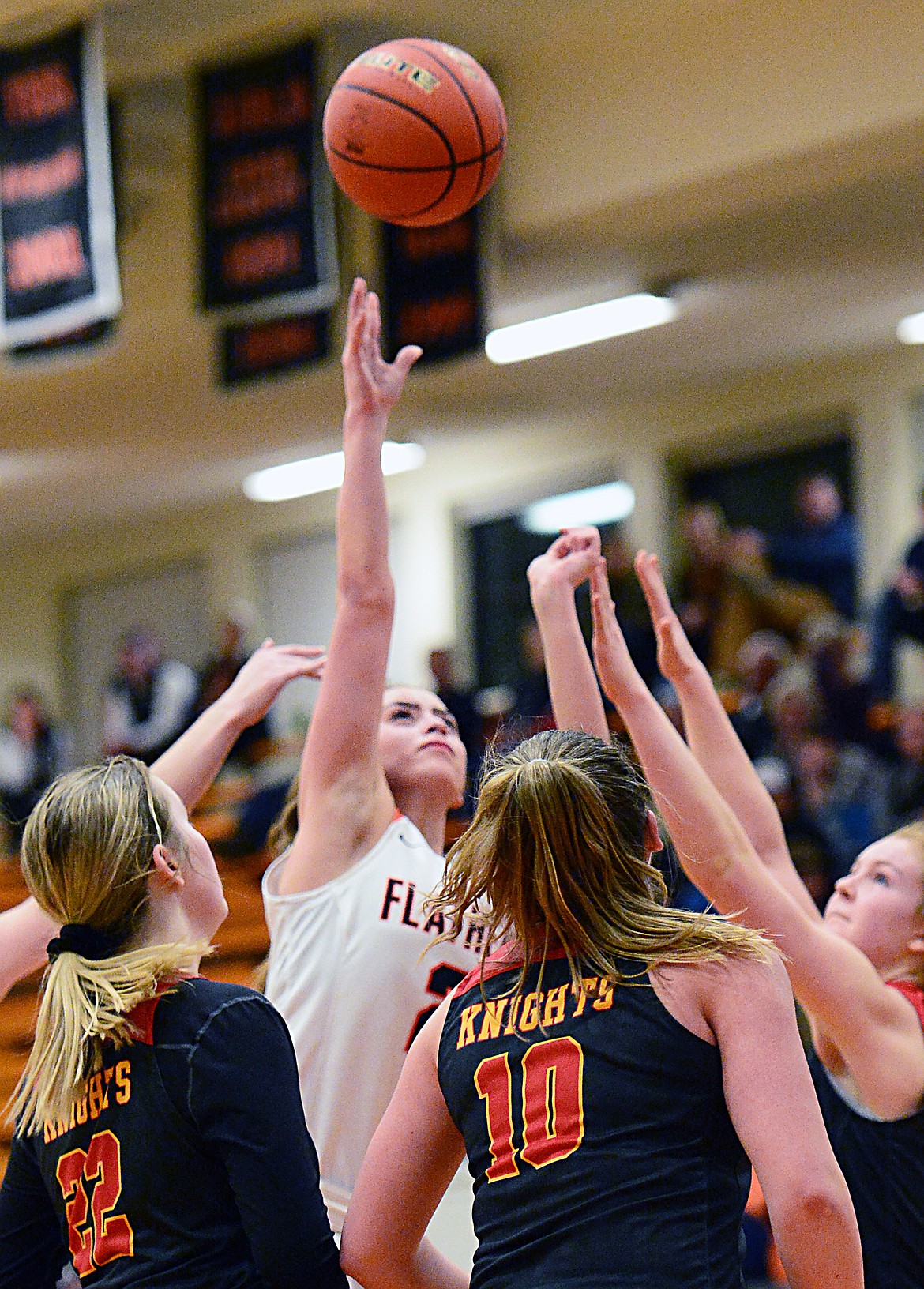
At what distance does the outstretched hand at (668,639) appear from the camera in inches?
115

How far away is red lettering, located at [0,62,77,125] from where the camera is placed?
647 cm

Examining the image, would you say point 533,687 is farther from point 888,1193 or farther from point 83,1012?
point 83,1012

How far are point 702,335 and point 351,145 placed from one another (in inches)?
241

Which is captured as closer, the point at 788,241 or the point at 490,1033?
the point at 490,1033

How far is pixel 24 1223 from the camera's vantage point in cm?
218

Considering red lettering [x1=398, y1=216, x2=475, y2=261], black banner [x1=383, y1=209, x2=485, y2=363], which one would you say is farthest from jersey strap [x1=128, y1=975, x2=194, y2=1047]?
red lettering [x1=398, y1=216, x2=475, y2=261]

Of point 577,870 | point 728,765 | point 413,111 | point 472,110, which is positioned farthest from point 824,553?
point 577,870

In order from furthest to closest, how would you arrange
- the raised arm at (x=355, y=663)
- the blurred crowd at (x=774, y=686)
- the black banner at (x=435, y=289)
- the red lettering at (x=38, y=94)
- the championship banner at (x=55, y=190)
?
the blurred crowd at (x=774, y=686) → the black banner at (x=435, y=289) → the red lettering at (x=38, y=94) → the championship banner at (x=55, y=190) → the raised arm at (x=355, y=663)

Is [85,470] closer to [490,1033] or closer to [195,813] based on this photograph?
[195,813]

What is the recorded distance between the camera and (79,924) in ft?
7.01

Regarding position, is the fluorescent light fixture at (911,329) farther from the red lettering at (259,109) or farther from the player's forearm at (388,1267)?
the player's forearm at (388,1267)

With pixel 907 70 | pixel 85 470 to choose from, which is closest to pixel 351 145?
pixel 907 70

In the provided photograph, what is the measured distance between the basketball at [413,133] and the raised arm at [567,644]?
110cm

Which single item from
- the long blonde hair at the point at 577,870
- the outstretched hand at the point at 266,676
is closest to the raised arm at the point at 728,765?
the outstretched hand at the point at 266,676
